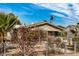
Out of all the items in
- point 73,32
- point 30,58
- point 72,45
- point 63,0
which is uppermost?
point 63,0

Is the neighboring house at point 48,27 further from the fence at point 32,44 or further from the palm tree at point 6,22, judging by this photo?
the palm tree at point 6,22

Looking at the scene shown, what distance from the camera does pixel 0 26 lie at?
8.10 ft

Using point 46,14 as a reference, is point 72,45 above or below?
below

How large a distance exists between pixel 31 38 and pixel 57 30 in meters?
0.36

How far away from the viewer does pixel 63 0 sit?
2510 millimetres

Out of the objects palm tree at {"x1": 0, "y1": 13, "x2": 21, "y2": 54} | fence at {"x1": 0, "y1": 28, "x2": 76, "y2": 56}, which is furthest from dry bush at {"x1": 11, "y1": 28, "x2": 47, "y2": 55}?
palm tree at {"x1": 0, "y1": 13, "x2": 21, "y2": 54}

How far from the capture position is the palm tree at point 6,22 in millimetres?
2465

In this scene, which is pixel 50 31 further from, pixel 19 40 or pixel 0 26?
pixel 0 26

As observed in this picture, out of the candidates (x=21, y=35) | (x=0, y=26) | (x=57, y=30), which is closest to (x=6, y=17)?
(x=0, y=26)

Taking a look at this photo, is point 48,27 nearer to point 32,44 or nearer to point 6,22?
point 32,44

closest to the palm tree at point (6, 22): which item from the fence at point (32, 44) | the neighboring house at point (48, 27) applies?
the fence at point (32, 44)

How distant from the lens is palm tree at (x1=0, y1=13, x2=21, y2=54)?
8.09ft

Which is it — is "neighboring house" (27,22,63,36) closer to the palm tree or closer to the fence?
the fence

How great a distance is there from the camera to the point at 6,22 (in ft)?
8.08
